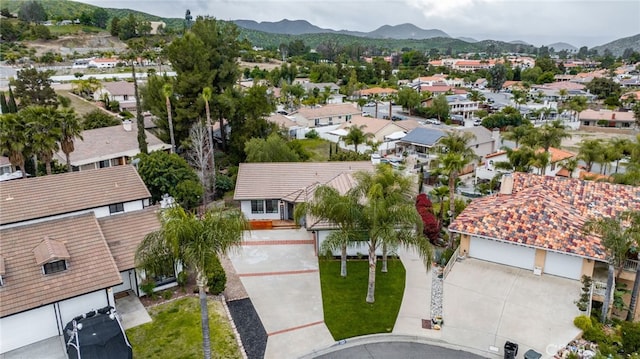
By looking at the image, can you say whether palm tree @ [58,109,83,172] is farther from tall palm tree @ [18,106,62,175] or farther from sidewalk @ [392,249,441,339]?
Result: sidewalk @ [392,249,441,339]

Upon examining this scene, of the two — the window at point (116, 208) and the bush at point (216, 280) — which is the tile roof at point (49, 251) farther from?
the bush at point (216, 280)

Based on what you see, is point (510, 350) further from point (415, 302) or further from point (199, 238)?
point (199, 238)

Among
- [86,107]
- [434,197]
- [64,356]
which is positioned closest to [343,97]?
[86,107]

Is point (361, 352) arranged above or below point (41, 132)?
below

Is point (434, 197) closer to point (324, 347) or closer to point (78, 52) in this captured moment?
point (324, 347)

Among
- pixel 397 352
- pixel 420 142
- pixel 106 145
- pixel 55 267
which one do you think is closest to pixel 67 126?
pixel 106 145

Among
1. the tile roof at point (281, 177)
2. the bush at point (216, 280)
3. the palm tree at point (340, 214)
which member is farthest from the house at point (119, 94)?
the palm tree at point (340, 214)
